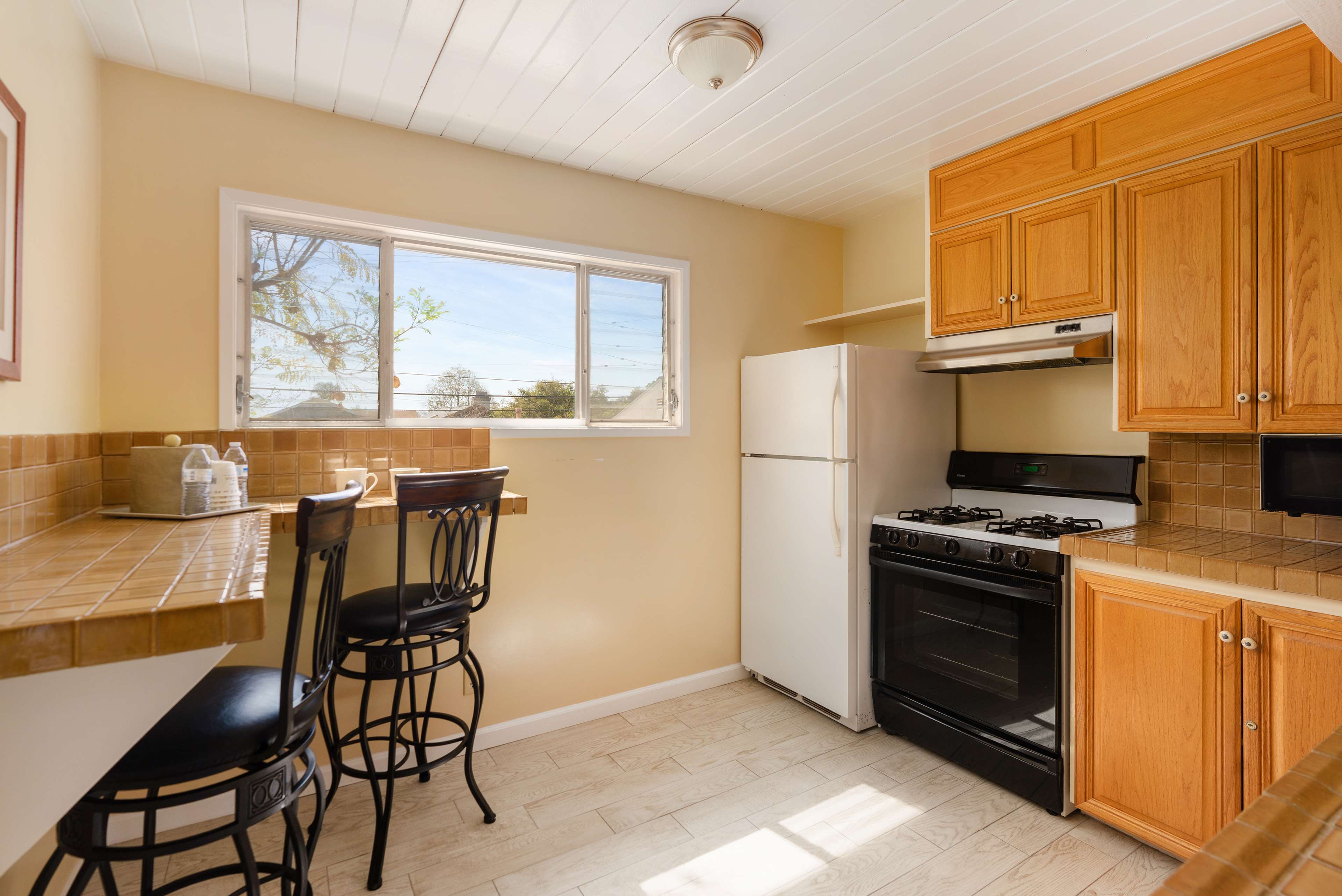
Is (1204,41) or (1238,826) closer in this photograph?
(1238,826)

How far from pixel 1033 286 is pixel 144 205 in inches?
120

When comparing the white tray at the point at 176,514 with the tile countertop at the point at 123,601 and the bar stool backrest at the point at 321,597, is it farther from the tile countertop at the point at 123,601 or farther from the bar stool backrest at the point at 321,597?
the bar stool backrest at the point at 321,597

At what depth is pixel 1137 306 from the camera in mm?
2133

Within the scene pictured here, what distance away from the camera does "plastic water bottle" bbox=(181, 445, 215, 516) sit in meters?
1.74

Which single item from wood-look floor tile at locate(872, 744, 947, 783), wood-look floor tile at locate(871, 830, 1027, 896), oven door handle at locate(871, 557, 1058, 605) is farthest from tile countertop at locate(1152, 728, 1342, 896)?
wood-look floor tile at locate(872, 744, 947, 783)

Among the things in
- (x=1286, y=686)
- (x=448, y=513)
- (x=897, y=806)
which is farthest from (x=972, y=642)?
(x=448, y=513)

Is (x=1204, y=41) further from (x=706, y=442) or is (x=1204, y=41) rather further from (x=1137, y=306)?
(x=706, y=442)

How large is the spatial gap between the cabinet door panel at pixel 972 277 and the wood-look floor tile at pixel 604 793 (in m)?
2.09

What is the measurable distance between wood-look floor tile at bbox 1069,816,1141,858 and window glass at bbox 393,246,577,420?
240 centimetres

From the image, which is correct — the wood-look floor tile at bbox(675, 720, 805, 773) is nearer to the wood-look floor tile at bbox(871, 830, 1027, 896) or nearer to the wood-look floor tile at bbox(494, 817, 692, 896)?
the wood-look floor tile at bbox(494, 817, 692, 896)

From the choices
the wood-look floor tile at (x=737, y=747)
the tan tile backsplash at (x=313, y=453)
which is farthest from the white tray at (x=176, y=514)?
the wood-look floor tile at (x=737, y=747)

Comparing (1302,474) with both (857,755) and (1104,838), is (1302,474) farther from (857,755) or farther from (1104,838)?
(857,755)

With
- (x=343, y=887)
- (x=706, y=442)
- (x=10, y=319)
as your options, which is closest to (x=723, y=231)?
(x=706, y=442)

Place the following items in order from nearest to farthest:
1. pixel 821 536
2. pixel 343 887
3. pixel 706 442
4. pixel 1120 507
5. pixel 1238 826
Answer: pixel 1238 826 < pixel 343 887 < pixel 1120 507 < pixel 821 536 < pixel 706 442
